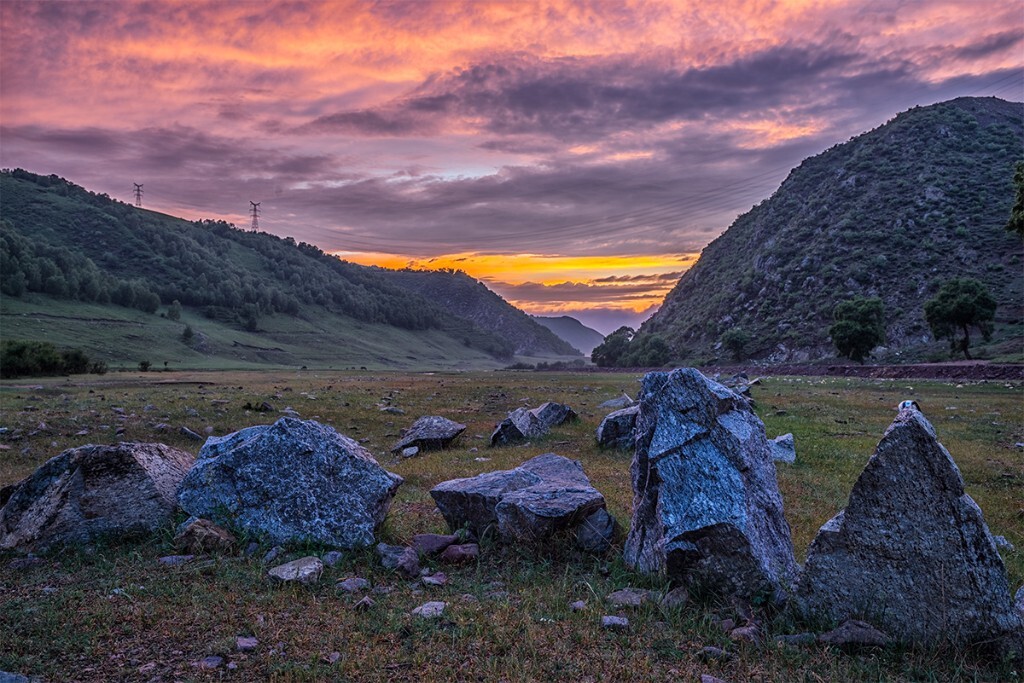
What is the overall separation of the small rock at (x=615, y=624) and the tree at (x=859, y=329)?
69610 mm

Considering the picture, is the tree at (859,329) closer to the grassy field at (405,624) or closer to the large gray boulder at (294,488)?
the grassy field at (405,624)

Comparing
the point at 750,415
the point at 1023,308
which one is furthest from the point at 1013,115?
the point at 750,415

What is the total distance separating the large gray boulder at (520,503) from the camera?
370 inches

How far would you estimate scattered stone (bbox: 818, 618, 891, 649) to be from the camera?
6.47 meters

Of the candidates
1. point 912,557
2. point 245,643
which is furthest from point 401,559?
point 912,557

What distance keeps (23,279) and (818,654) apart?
540 ft

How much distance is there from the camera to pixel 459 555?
923 cm

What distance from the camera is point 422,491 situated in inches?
559

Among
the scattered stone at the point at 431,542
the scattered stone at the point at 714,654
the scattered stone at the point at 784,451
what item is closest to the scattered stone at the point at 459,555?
the scattered stone at the point at 431,542

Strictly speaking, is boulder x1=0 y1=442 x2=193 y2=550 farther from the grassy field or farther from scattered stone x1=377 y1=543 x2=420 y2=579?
scattered stone x1=377 y1=543 x2=420 y2=579

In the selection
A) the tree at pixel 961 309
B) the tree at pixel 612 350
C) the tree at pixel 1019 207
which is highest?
the tree at pixel 1019 207

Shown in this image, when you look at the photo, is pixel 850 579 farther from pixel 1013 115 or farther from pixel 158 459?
pixel 1013 115

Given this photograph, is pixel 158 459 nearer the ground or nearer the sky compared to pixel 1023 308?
nearer the ground

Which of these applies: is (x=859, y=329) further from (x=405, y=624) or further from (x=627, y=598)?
(x=405, y=624)
